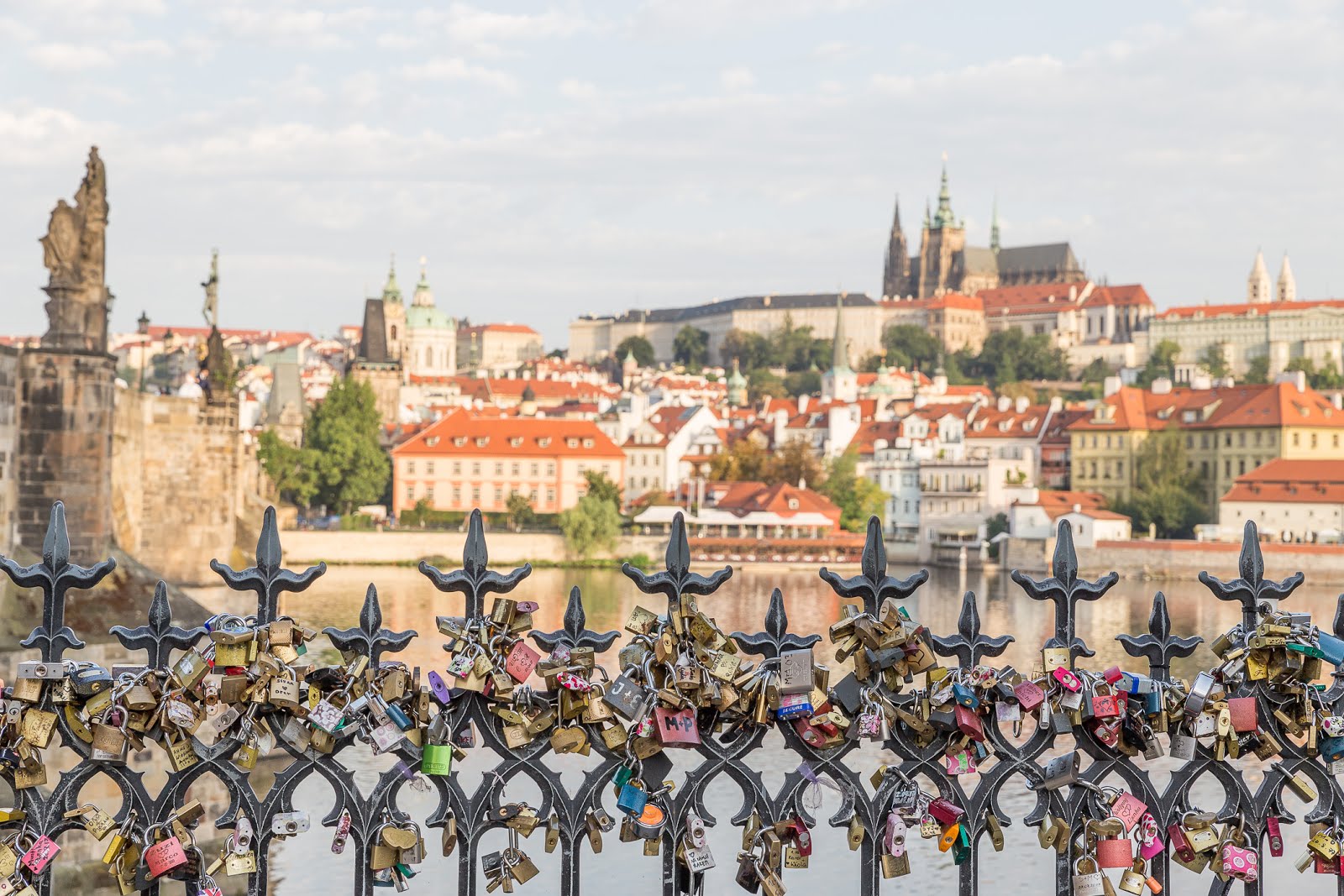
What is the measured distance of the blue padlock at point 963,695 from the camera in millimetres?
4242

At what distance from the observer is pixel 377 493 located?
7250cm

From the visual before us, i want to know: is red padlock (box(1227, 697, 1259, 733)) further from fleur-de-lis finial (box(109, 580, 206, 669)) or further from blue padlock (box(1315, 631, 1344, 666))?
fleur-de-lis finial (box(109, 580, 206, 669))

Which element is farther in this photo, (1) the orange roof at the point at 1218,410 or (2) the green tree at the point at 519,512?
(1) the orange roof at the point at 1218,410

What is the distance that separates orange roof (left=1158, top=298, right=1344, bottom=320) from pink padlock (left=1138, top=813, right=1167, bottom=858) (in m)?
151

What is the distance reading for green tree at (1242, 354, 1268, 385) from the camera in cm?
13288

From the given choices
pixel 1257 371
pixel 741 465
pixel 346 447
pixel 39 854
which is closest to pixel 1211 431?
pixel 741 465

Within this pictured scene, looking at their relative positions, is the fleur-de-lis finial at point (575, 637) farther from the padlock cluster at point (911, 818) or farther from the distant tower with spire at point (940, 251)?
the distant tower with spire at point (940, 251)

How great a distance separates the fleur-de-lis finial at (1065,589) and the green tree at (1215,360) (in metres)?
141

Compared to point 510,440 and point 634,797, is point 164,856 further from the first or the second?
point 510,440

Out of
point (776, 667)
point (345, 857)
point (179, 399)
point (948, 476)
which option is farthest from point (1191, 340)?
point (776, 667)

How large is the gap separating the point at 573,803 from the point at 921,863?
13.1 metres

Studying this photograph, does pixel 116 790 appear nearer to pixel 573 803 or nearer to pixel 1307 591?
pixel 573 803

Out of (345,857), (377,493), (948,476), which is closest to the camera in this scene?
(345,857)

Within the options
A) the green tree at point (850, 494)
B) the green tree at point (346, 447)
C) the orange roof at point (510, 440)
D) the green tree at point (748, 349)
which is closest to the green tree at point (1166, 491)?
the green tree at point (850, 494)
